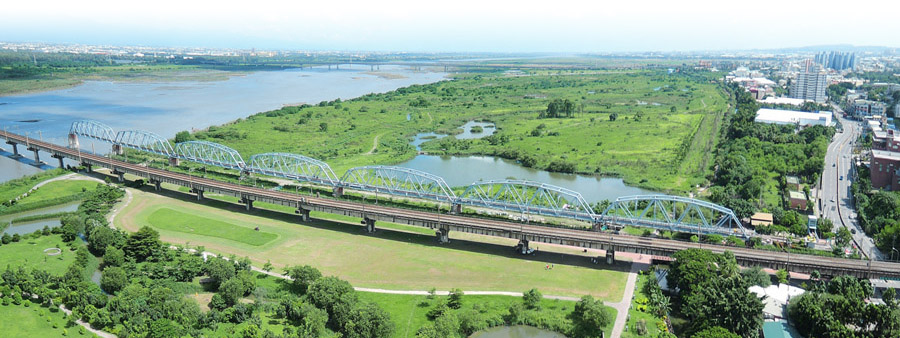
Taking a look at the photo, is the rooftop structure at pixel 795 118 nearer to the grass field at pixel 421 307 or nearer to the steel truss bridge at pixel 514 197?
the steel truss bridge at pixel 514 197

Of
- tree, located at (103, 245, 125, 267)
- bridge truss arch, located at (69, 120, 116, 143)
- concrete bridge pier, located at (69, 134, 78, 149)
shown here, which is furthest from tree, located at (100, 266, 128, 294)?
concrete bridge pier, located at (69, 134, 78, 149)

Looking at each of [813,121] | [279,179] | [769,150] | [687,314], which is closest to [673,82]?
[813,121]

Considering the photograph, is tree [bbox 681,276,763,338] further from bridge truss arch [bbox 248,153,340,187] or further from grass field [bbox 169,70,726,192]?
bridge truss arch [bbox 248,153,340,187]

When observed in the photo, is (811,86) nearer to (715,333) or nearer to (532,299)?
(532,299)

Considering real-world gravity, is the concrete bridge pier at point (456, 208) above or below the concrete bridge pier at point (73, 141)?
below

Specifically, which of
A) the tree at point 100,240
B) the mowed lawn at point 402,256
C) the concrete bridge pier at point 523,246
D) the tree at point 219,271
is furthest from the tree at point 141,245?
the concrete bridge pier at point 523,246

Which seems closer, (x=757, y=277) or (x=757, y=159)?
(x=757, y=277)

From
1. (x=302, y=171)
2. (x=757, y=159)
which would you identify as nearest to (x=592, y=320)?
(x=302, y=171)
